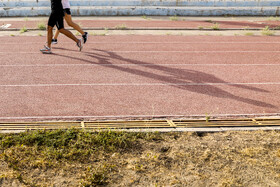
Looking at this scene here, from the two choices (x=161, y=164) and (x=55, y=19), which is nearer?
(x=161, y=164)

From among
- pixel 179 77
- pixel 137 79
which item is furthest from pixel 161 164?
pixel 179 77

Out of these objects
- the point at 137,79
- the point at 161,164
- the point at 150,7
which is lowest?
the point at 161,164

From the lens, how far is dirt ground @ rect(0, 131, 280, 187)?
3262 millimetres

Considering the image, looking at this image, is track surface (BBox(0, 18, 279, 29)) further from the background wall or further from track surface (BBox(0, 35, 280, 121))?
track surface (BBox(0, 35, 280, 121))

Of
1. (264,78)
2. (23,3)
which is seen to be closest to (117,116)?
(264,78)

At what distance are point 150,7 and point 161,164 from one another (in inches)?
672

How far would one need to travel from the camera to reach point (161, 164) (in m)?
3.57

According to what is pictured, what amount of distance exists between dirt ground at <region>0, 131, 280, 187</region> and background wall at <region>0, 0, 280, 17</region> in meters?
15.9

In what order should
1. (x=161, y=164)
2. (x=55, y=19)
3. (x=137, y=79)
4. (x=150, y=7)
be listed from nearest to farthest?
1. (x=161, y=164)
2. (x=137, y=79)
3. (x=55, y=19)
4. (x=150, y=7)

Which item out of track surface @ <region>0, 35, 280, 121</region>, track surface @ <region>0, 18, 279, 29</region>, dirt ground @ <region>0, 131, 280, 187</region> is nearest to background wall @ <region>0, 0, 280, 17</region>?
track surface @ <region>0, 18, 279, 29</region>

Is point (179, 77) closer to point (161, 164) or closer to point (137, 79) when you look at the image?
point (137, 79)

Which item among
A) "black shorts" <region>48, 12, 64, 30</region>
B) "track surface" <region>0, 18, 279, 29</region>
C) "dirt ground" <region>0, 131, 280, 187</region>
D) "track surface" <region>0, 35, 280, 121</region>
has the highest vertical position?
"black shorts" <region>48, 12, 64, 30</region>

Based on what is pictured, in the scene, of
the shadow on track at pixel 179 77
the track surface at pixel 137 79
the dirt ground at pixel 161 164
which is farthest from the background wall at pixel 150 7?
the dirt ground at pixel 161 164

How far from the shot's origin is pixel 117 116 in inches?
194
